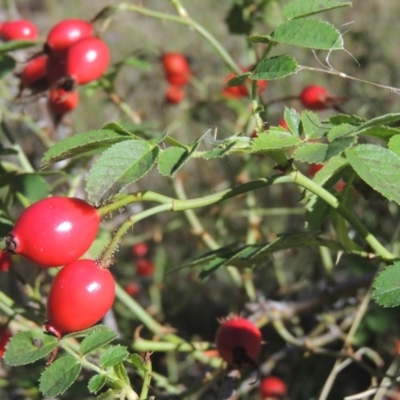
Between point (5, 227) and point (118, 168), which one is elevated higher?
point (118, 168)

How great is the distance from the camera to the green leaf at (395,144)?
81cm

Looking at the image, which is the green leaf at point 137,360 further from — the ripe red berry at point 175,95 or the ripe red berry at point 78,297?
the ripe red berry at point 175,95

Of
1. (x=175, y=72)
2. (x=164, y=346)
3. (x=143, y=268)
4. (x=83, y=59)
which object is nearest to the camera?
(x=164, y=346)

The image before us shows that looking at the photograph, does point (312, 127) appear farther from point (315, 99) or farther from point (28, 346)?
point (315, 99)

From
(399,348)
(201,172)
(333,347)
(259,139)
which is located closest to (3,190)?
(259,139)

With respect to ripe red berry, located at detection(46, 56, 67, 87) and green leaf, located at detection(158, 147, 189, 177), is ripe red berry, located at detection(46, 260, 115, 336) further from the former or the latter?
ripe red berry, located at detection(46, 56, 67, 87)

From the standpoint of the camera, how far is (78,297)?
2.58 feet

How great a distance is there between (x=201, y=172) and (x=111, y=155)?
98.8 inches

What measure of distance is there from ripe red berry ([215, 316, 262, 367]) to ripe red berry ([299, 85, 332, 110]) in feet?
2.47

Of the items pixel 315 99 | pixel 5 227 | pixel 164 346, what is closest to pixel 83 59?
pixel 5 227

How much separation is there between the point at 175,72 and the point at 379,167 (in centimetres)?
152

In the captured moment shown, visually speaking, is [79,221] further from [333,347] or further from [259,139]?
[333,347]

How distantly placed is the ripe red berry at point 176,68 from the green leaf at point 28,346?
1.49 m

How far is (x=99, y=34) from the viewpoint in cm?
145
